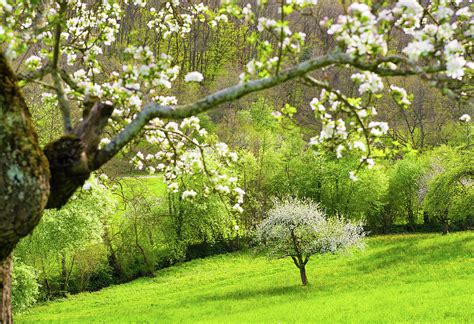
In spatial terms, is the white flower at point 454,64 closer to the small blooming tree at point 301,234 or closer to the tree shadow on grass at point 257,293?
the tree shadow on grass at point 257,293

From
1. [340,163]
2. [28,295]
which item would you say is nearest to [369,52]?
[28,295]

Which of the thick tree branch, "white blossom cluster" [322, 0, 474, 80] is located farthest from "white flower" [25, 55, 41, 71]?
"white blossom cluster" [322, 0, 474, 80]

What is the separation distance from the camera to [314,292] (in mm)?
30219

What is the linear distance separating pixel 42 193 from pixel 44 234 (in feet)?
115

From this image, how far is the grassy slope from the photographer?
23.5m

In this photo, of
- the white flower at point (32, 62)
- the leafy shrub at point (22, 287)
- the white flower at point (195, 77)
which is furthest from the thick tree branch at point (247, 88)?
the leafy shrub at point (22, 287)

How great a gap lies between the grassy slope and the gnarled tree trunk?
18277 millimetres

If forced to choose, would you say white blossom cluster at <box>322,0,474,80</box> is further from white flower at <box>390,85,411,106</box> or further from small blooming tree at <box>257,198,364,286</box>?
small blooming tree at <box>257,198,364,286</box>

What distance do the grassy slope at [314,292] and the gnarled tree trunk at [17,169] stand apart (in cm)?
1828

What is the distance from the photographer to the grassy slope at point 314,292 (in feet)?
77.0

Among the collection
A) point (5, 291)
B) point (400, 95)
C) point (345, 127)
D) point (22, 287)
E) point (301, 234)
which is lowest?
point (22, 287)

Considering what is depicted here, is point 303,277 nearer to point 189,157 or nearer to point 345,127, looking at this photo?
point 189,157

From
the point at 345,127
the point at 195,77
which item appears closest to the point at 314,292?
the point at 345,127

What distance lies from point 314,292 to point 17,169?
27640 millimetres
